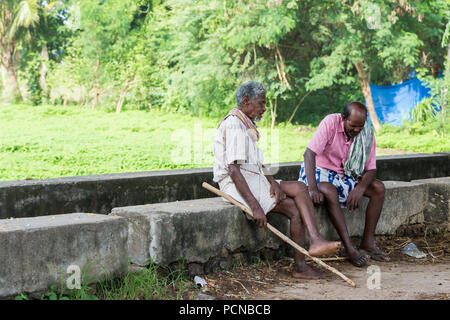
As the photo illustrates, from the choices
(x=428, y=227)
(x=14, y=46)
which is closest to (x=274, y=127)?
(x=14, y=46)

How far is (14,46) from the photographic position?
21.4 m

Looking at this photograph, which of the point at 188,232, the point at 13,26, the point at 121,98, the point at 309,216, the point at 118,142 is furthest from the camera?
the point at 13,26

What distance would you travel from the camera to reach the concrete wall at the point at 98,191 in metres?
4.70

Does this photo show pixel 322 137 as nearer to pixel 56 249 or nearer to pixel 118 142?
pixel 56 249

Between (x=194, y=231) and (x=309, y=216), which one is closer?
(x=194, y=231)

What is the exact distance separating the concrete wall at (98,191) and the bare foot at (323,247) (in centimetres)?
194

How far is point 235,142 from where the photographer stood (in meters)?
3.94

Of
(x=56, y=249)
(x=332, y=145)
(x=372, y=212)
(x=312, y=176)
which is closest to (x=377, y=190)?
(x=372, y=212)

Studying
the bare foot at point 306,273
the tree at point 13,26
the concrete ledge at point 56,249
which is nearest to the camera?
the concrete ledge at point 56,249

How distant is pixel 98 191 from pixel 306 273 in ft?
6.60

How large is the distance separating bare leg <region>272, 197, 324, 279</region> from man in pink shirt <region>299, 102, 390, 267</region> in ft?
1.01

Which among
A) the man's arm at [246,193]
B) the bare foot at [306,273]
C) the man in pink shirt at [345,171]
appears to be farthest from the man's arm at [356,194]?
the man's arm at [246,193]

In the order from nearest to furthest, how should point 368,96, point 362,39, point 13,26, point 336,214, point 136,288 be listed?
1. point 136,288
2. point 336,214
3. point 362,39
4. point 368,96
5. point 13,26

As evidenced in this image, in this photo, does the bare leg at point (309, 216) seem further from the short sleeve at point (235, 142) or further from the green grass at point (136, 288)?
the green grass at point (136, 288)
